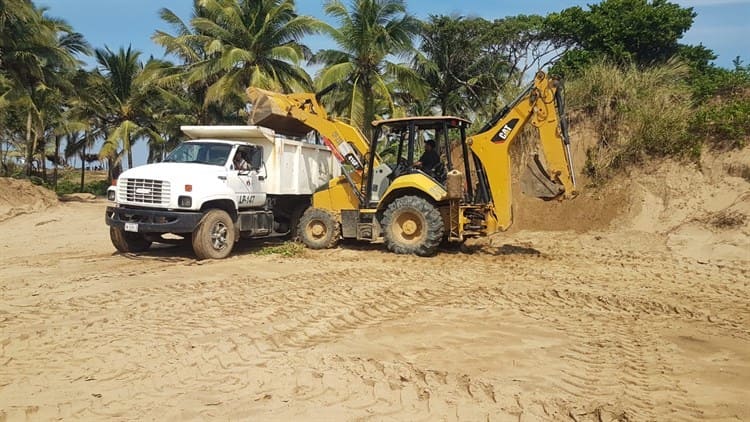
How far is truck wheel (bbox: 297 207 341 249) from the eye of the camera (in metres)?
11.4

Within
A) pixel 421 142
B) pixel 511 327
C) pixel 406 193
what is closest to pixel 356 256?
pixel 406 193

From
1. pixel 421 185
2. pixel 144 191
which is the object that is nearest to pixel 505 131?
pixel 421 185

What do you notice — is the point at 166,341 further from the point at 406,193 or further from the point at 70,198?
the point at 70,198

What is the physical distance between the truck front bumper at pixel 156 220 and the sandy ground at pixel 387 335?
0.62 metres

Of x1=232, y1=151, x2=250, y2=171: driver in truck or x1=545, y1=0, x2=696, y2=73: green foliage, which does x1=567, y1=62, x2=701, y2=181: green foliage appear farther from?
x1=545, y1=0, x2=696, y2=73: green foliage

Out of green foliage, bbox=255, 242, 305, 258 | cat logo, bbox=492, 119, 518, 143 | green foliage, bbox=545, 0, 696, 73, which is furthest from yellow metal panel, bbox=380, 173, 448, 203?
green foliage, bbox=545, 0, 696, 73

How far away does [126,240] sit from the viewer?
1065cm

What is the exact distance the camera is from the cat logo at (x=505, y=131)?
33.5 feet

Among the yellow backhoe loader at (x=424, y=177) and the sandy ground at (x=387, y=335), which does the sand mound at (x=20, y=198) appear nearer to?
the sandy ground at (x=387, y=335)

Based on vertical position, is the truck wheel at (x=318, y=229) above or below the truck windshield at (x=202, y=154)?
below

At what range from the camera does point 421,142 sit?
439 inches

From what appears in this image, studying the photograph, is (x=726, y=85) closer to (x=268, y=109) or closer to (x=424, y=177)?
(x=424, y=177)

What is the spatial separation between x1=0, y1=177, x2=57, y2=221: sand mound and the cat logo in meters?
16.9

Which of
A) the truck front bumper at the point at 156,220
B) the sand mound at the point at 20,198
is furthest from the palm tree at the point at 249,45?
the truck front bumper at the point at 156,220
